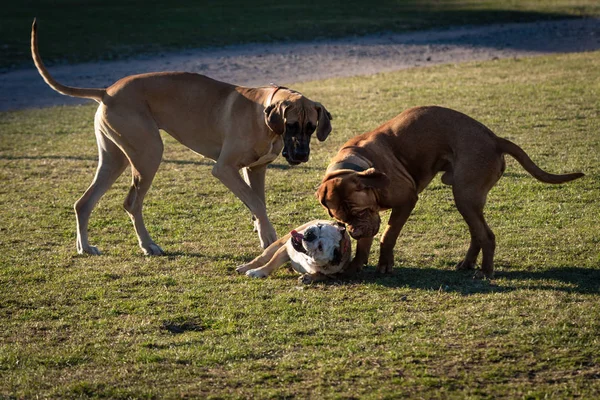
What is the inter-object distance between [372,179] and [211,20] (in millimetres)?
21383

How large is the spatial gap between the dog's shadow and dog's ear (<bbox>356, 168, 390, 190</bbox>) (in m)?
0.75

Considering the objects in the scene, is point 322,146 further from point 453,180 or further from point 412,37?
point 412,37

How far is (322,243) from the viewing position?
20.7 ft

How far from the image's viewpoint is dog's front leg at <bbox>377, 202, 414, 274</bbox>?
6.41 m

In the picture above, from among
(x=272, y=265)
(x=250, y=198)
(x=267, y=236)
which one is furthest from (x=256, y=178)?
(x=272, y=265)

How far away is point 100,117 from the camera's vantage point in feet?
25.3

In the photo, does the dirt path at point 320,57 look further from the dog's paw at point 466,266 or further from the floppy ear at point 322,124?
the dog's paw at point 466,266

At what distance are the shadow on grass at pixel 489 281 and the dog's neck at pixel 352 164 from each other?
834 mm

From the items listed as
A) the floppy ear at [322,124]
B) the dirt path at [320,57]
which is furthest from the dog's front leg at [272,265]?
the dirt path at [320,57]

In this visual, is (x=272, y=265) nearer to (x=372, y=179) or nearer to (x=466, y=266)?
(x=372, y=179)

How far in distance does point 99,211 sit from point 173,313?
342 cm

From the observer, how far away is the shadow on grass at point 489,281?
607 cm

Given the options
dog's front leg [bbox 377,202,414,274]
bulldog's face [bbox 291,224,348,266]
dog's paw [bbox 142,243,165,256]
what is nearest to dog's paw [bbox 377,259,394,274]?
dog's front leg [bbox 377,202,414,274]

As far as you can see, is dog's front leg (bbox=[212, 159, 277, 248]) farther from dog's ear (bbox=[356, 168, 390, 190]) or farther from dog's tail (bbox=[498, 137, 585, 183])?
dog's tail (bbox=[498, 137, 585, 183])
